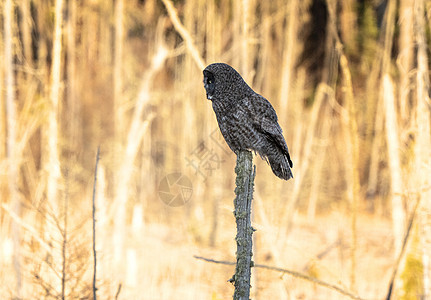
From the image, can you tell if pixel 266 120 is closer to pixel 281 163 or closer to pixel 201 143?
pixel 281 163

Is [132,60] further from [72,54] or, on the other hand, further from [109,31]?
[72,54]

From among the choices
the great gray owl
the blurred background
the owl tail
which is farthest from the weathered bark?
the blurred background

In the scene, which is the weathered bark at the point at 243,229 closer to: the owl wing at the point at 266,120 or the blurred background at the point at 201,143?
the owl wing at the point at 266,120

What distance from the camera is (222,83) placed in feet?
8.17

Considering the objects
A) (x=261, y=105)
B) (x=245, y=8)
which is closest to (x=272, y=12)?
(x=245, y=8)

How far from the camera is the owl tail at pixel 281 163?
9.25 feet

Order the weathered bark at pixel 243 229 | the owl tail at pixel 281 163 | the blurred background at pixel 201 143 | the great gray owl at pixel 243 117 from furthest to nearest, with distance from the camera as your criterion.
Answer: the blurred background at pixel 201 143 → the owl tail at pixel 281 163 → the great gray owl at pixel 243 117 → the weathered bark at pixel 243 229

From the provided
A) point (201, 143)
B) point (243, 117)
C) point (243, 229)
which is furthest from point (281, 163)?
point (201, 143)

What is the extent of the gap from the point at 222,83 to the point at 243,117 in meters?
0.22

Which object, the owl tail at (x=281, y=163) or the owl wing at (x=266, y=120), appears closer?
the owl wing at (x=266, y=120)

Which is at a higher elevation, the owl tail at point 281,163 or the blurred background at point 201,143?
the blurred background at point 201,143

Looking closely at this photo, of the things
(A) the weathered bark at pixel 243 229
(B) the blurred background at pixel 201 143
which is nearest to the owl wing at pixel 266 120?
(A) the weathered bark at pixel 243 229

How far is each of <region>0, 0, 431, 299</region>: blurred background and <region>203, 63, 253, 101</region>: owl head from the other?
1018 millimetres

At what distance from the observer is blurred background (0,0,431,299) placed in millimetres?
4207
